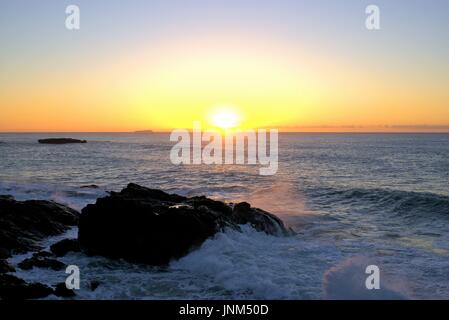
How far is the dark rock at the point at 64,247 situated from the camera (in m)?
14.3

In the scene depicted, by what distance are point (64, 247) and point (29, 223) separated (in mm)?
3726

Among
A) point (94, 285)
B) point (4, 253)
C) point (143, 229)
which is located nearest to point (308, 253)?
point (143, 229)

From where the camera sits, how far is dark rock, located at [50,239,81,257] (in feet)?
46.8

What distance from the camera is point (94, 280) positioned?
11.7 meters

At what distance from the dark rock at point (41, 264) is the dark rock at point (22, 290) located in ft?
5.95

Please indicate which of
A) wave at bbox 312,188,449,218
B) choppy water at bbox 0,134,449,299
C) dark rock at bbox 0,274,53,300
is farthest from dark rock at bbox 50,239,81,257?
wave at bbox 312,188,449,218

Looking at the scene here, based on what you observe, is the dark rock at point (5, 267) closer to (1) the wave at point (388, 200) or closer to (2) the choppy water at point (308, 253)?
(2) the choppy water at point (308, 253)

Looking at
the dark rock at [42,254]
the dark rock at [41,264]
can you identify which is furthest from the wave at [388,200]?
the dark rock at [41,264]

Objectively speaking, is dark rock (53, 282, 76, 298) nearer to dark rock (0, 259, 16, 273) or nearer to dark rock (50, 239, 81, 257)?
dark rock (0, 259, 16, 273)

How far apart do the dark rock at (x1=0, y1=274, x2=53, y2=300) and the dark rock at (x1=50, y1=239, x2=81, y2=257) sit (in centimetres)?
354

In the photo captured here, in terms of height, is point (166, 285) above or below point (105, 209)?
below
